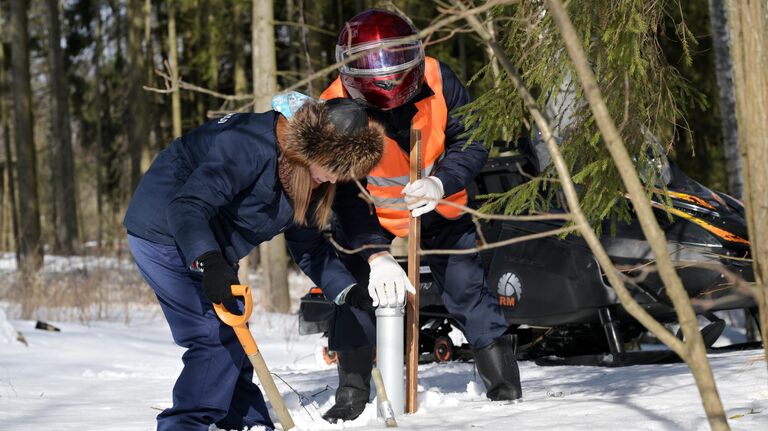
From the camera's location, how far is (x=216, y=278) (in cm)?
308

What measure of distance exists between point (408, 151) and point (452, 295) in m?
0.71

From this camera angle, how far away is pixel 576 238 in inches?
224

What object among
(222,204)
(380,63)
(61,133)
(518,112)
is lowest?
(222,204)

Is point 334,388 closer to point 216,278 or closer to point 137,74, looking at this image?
point 216,278

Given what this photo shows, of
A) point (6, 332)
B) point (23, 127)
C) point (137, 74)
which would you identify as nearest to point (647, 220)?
point (6, 332)

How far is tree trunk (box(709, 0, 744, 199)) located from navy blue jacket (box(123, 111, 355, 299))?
5.66 metres

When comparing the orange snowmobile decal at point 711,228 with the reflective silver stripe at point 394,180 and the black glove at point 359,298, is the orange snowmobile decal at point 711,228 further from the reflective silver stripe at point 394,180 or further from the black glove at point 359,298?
the black glove at point 359,298

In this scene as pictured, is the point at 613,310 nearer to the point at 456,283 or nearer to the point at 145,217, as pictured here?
the point at 456,283

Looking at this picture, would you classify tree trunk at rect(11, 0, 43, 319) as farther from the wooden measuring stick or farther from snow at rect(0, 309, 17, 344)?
the wooden measuring stick

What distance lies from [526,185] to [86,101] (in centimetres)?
2296

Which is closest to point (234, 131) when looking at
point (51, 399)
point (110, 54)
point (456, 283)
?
point (456, 283)

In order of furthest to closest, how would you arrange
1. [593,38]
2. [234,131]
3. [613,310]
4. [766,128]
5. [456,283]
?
[613,310] < [456,283] < [593,38] < [234,131] < [766,128]

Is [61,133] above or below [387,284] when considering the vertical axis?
Answer: above

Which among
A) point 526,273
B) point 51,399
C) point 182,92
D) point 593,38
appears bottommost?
point 51,399
